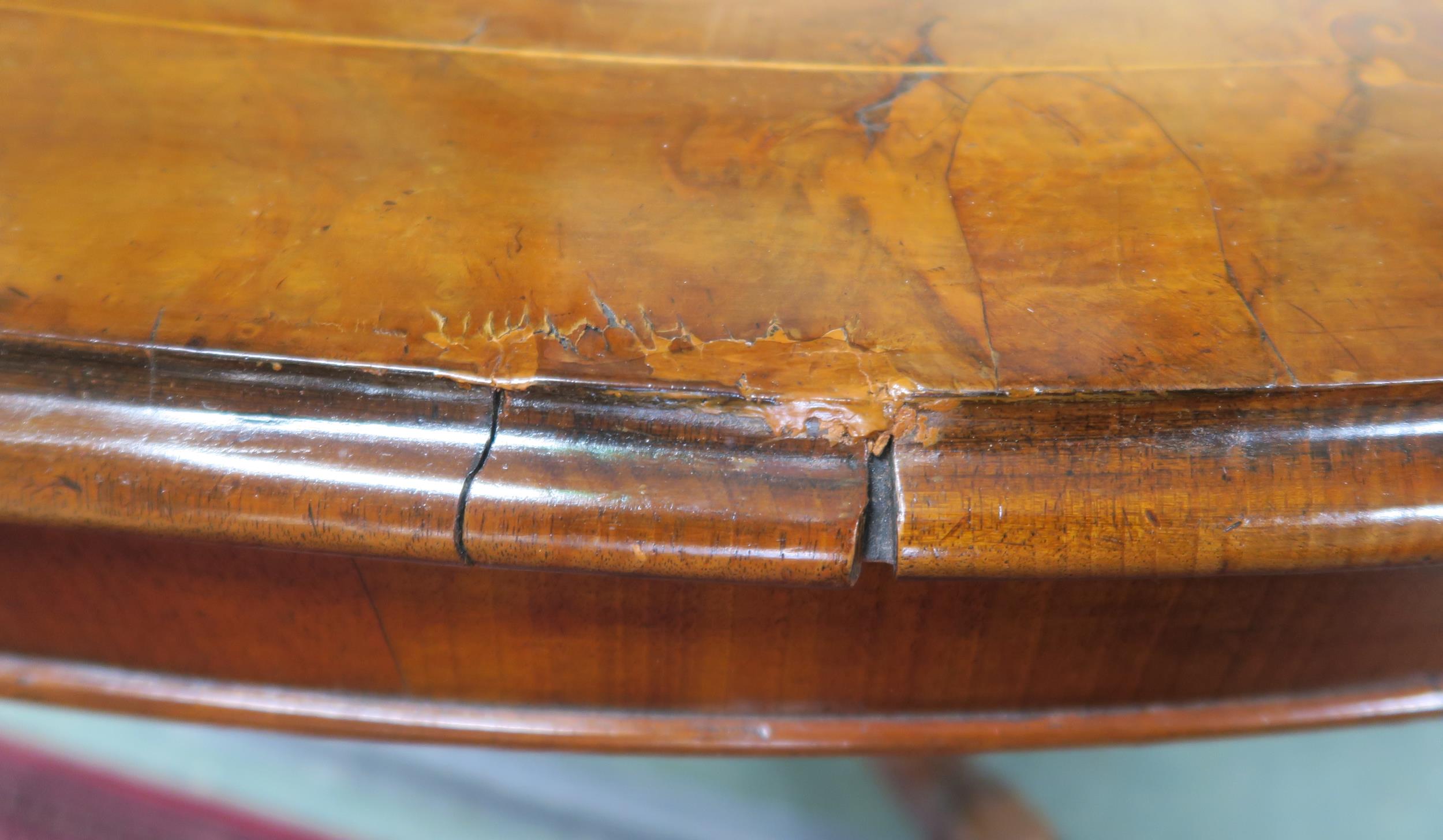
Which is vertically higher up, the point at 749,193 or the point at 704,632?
the point at 749,193

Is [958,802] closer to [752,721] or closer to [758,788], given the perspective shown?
[758,788]

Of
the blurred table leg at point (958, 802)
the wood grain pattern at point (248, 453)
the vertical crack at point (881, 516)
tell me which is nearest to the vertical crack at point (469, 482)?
the wood grain pattern at point (248, 453)

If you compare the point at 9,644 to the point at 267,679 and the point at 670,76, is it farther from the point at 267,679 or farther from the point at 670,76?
the point at 670,76

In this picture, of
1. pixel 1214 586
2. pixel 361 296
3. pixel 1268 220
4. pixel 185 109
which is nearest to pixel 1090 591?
pixel 1214 586

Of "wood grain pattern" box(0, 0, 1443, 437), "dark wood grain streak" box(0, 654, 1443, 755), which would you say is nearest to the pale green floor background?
"dark wood grain streak" box(0, 654, 1443, 755)

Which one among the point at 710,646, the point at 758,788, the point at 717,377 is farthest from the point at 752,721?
the point at 758,788

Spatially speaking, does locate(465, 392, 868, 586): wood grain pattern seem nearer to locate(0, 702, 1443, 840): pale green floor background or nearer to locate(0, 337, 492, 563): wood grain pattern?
locate(0, 337, 492, 563): wood grain pattern

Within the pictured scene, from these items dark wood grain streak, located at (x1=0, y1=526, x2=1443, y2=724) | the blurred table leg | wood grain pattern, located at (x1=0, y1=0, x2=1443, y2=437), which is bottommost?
the blurred table leg

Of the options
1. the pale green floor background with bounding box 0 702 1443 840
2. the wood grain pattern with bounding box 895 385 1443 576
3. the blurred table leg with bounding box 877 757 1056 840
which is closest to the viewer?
the wood grain pattern with bounding box 895 385 1443 576
